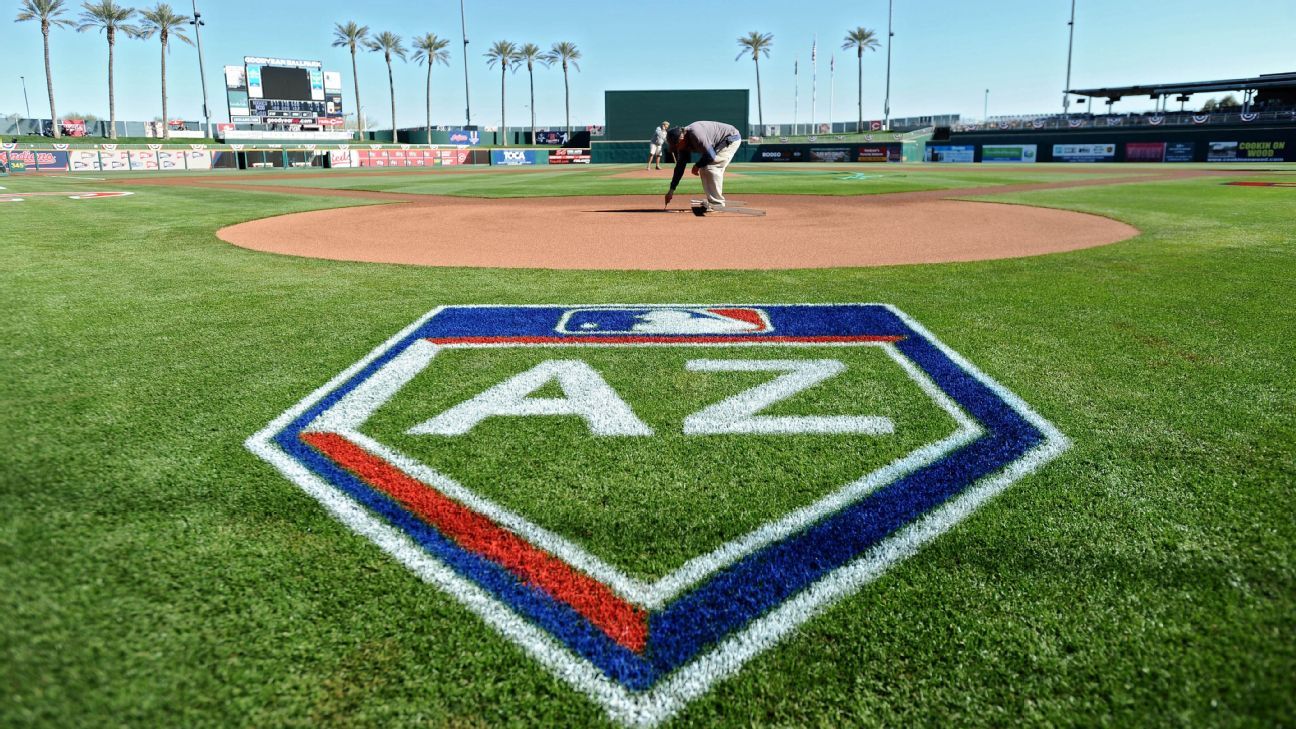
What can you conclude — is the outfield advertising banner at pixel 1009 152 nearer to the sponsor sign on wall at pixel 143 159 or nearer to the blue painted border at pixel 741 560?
the sponsor sign on wall at pixel 143 159

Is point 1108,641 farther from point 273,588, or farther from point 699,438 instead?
point 273,588

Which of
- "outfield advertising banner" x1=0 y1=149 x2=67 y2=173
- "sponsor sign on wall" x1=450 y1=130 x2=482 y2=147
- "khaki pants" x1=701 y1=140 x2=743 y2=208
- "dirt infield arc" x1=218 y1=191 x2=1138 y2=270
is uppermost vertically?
"sponsor sign on wall" x1=450 y1=130 x2=482 y2=147

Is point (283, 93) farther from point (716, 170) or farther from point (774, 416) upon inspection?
point (774, 416)

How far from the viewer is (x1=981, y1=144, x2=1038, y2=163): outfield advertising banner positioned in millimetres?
50875

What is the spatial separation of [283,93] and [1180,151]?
69810 mm

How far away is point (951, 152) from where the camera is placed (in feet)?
183

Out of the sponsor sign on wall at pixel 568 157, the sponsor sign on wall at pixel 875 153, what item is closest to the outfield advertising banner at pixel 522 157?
the sponsor sign on wall at pixel 568 157

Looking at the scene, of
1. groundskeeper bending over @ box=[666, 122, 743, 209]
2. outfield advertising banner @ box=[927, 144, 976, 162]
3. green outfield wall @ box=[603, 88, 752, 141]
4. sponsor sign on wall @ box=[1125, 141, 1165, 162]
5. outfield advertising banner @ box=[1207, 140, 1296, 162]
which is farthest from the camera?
green outfield wall @ box=[603, 88, 752, 141]

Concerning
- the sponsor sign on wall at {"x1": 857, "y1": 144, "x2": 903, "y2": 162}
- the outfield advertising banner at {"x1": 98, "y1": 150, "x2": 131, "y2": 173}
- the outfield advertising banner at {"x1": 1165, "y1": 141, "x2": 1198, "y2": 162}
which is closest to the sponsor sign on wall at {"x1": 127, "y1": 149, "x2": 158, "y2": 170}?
the outfield advertising banner at {"x1": 98, "y1": 150, "x2": 131, "y2": 173}

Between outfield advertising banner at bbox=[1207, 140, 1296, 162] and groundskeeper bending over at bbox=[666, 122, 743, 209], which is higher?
outfield advertising banner at bbox=[1207, 140, 1296, 162]

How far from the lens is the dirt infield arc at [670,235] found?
864 centimetres

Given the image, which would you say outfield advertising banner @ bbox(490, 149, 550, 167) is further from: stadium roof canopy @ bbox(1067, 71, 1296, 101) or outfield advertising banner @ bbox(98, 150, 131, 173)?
stadium roof canopy @ bbox(1067, 71, 1296, 101)

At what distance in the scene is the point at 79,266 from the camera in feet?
25.8

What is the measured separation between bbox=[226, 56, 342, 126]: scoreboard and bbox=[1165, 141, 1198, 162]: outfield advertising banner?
6685cm
